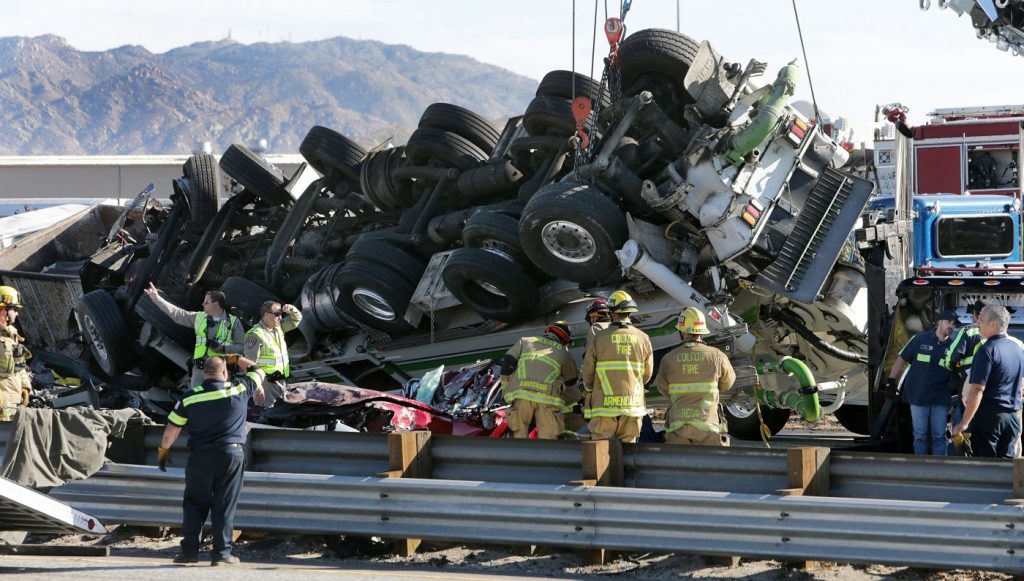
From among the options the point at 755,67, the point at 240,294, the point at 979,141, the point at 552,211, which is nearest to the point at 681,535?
the point at 552,211

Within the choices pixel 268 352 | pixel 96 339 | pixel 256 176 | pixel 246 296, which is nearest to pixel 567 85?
pixel 246 296

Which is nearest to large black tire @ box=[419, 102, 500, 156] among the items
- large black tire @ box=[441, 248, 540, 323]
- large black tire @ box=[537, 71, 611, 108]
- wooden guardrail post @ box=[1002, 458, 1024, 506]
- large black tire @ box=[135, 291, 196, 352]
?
large black tire @ box=[537, 71, 611, 108]

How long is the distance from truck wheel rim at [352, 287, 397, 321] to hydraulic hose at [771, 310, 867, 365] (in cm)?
320

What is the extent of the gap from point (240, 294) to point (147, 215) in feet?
8.68

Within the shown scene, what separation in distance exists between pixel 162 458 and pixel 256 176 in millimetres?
6884

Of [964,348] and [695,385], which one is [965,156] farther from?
[695,385]

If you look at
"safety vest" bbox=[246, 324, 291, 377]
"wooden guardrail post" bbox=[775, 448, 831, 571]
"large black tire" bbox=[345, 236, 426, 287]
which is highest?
"large black tire" bbox=[345, 236, 426, 287]

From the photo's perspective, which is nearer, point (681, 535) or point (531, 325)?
point (681, 535)

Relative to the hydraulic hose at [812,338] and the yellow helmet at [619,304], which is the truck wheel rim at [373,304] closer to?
the hydraulic hose at [812,338]

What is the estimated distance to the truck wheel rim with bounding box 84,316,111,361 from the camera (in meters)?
13.1

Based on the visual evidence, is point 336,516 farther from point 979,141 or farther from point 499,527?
point 979,141

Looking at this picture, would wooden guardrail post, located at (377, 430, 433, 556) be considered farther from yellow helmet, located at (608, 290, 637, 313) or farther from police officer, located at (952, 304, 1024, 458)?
police officer, located at (952, 304, 1024, 458)

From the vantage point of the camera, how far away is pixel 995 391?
7441 millimetres

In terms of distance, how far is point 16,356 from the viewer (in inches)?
376
